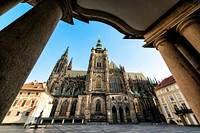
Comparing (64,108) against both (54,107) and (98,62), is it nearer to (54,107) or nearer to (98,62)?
(54,107)

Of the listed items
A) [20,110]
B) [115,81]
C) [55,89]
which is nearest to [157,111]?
[115,81]

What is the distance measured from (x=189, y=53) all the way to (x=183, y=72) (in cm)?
57

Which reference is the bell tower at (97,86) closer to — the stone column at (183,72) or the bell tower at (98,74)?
the bell tower at (98,74)

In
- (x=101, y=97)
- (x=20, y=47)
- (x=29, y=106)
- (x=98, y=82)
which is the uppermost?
(x=98, y=82)

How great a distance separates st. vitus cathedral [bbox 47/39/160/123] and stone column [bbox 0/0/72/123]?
25524mm

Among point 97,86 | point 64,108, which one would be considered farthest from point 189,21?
point 64,108

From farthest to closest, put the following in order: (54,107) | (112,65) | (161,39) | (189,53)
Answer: (112,65)
(54,107)
(161,39)
(189,53)

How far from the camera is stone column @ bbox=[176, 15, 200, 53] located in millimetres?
1914

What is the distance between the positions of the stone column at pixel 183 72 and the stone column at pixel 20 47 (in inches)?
100

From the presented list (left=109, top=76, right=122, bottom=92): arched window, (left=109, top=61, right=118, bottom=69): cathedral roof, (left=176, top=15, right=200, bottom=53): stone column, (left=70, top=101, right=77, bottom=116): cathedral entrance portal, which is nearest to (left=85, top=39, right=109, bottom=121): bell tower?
(left=109, top=76, right=122, bottom=92): arched window

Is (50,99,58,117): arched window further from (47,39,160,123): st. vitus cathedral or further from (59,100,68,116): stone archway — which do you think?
(59,100,68,116): stone archway

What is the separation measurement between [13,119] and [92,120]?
17032mm

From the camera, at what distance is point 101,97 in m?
27.8

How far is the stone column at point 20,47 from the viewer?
0.82 metres
